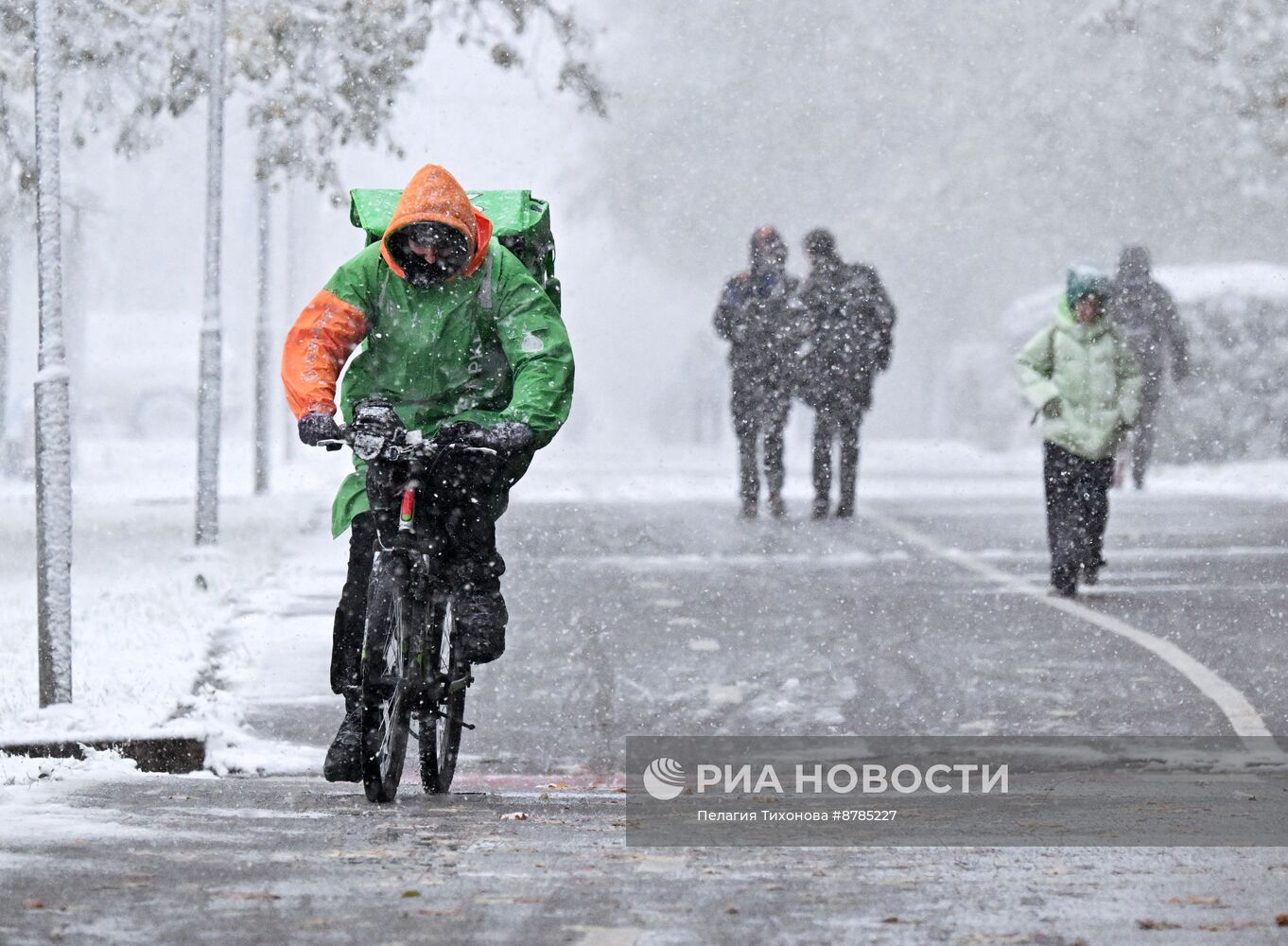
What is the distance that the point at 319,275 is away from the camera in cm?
6259

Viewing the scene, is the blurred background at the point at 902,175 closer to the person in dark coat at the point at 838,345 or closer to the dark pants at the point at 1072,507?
the person in dark coat at the point at 838,345

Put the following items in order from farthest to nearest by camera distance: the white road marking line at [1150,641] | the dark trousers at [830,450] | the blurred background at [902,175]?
the blurred background at [902,175] → the dark trousers at [830,450] → the white road marking line at [1150,641]

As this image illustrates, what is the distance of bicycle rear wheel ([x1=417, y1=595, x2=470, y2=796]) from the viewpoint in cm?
626

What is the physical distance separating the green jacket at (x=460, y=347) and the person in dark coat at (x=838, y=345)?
30.9ft

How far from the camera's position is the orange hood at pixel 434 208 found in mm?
5910

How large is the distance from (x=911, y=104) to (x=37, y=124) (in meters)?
30.0

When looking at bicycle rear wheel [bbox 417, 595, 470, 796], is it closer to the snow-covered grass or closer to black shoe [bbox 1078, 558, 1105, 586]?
the snow-covered grass

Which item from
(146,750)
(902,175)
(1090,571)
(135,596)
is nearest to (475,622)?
(146,750)

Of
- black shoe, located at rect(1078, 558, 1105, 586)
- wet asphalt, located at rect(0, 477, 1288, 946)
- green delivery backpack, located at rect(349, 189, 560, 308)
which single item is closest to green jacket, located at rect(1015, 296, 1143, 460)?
black shoe, located at rect(1078, 558, 1105, 586)

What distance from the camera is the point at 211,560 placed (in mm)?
13211

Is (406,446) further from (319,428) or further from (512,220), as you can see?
(512,220)

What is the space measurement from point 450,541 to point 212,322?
8145 millimetres

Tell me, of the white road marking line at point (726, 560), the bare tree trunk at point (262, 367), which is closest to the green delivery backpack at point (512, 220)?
the white road marking line at point (726, 560)

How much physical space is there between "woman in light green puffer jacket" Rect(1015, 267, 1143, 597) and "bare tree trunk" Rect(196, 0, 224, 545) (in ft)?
16.0
